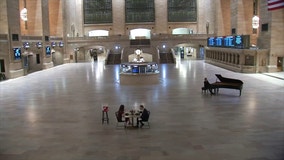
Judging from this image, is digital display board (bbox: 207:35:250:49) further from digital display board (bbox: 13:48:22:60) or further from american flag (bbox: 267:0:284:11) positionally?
digital display board (bbox: 13:48:22:60)

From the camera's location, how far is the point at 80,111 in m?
13.0

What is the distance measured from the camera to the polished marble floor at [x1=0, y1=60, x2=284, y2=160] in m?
8.13

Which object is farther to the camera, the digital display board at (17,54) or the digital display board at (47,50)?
the digital display board at (47,50)

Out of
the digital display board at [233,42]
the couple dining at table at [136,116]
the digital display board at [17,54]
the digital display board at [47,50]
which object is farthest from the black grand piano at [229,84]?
the digital display board at [47,50]

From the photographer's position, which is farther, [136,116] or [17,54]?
[17,54]

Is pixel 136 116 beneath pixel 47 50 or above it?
beneath

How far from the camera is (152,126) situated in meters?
10.6

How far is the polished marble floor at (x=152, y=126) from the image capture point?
8133 mm

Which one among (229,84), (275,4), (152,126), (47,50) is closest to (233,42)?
(275,4)

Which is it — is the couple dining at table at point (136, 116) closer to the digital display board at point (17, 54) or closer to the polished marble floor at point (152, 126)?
the polished marble floor at point (152, 126)

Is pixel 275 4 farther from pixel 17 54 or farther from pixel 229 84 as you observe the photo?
pixel 17 54

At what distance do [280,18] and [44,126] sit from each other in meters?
22.1

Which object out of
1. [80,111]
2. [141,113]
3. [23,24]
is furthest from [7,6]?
[141,113]

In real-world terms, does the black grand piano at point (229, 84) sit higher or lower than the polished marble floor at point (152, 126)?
higher
